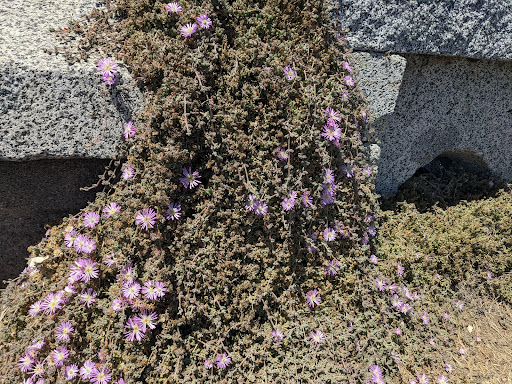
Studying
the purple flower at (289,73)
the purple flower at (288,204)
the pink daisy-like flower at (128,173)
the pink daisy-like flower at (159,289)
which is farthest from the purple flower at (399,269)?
the pink daisy-like flower at (128,173)

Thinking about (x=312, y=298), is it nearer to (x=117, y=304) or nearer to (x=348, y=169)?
(x=348, y=169)

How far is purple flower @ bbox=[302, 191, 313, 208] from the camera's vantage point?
7.06 feet

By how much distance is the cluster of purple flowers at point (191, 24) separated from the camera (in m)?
2.08

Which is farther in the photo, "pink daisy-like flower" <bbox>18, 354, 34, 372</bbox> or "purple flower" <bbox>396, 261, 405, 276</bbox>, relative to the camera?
"purple flower" <bbox>396, 261, 405, 276</bbox>

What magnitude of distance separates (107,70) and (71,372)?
1.57 m

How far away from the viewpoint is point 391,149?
300 cm

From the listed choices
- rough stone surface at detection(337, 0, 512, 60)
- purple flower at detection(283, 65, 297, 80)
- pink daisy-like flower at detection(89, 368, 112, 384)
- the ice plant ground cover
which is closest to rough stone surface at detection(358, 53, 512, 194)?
rough stone surface at detection(337, 0, 512, 60)

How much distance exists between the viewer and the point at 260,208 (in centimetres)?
209

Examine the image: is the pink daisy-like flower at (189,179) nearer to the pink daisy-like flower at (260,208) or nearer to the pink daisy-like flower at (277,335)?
the pink daisy-like flower at (260,208)

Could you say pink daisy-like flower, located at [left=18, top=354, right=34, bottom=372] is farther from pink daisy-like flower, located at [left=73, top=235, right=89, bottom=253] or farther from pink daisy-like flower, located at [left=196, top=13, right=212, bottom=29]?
pink daisy-like flower, located at [left=196, top=13, right=212, bottom=29]

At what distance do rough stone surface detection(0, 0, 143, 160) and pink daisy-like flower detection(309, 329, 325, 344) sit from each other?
4.99 feet

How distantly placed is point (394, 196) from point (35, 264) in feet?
8.56

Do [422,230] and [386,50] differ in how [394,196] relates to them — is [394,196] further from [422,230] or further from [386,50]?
[386,50]

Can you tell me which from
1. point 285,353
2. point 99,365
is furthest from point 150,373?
point 285,353
